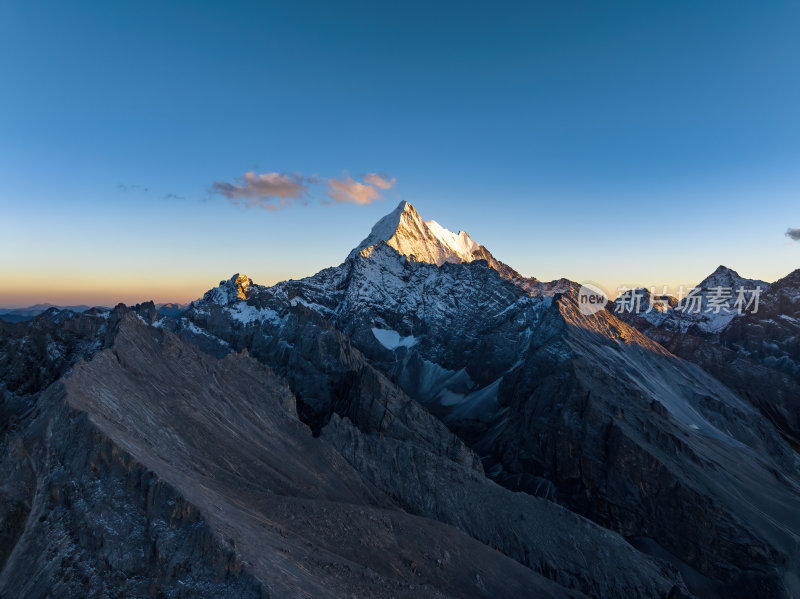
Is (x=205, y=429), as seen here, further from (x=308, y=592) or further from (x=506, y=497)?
(x=506, y=497)

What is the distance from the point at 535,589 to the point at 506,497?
58.4 ft

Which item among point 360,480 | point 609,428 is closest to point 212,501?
point 360,480

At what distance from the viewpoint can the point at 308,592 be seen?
29391 mm

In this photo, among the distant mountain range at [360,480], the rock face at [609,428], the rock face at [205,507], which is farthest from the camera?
the rock face at [609,428]

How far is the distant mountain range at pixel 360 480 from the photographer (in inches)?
1185

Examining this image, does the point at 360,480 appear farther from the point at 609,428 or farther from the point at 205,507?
the point at 609,428

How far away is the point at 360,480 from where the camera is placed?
214ft

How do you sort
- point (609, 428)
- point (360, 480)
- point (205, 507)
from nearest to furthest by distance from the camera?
point (205, 507) < point (360, 480) < point (609, 428)

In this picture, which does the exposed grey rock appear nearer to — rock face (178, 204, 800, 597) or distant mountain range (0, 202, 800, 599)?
distant mountain range (0, 202, 800, 599)

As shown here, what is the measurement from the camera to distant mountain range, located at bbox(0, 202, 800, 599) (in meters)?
30.1

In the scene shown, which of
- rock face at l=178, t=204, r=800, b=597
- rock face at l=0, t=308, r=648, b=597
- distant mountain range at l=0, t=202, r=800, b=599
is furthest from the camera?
rock face at l=178, t=204, r=800, b=597

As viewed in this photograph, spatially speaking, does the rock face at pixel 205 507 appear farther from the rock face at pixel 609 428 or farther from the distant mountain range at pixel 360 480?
the rock face at pixel 609 428

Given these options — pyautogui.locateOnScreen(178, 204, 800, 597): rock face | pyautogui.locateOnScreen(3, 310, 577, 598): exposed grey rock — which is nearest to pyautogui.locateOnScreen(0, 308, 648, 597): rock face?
pyautogui.locateOnScreen(3, 310, 577, 598): exposed grey rock

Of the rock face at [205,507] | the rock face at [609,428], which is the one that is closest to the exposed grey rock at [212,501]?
the rock face at [205,507]
